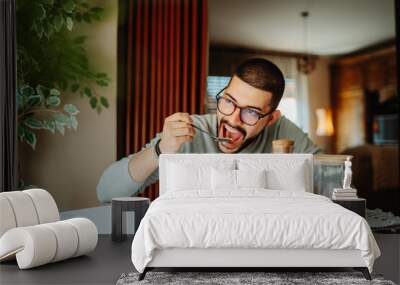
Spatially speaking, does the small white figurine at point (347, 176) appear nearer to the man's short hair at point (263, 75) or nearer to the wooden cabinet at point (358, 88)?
the wooden cabinet at point (358, 88)

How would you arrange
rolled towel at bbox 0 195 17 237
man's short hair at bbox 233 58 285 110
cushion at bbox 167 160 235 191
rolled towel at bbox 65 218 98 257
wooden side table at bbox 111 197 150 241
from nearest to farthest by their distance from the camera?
rolled towel at bbox 0 195 17 237
rolled towel at bbox 65 218 98 257
cushion at bbox 167 160 235 191
wooden side table at bbox 111 197 150 241
man's short hair at bbox 233 58 285 110

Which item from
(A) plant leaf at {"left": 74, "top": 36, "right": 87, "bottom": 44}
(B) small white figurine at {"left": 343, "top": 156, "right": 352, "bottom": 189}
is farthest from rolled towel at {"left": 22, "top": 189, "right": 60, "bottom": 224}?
(B) small white figurine at {"left": 343, "top": 156, "right": 352, "bottom": 189}

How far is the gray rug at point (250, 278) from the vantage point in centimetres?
392

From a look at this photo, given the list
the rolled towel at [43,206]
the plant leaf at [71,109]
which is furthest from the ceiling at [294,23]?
the rolled towel at [43,206]

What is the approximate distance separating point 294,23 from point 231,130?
4.23 feet

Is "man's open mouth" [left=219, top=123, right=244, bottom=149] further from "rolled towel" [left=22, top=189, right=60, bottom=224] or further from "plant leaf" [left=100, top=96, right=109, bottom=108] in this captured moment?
"rolled towel" [left=22, top=189, right=60, bottom=224]

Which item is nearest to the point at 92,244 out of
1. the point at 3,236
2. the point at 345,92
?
the point at 3,236

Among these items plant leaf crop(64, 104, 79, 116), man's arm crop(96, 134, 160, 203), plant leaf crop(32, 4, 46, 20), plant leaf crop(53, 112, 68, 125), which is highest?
plant leaf crop(32, 4, 46, 20)

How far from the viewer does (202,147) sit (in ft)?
20.1

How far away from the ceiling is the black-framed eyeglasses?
60 cm

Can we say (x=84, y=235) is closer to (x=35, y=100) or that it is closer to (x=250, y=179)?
(x=250, y=179)

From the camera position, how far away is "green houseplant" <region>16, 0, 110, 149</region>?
616cm

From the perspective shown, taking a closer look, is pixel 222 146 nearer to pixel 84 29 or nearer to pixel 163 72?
pixel 163 72

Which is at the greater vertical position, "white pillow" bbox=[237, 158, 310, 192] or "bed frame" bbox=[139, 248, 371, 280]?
"white pillow" bbox=[237, 158, 310, 192]
